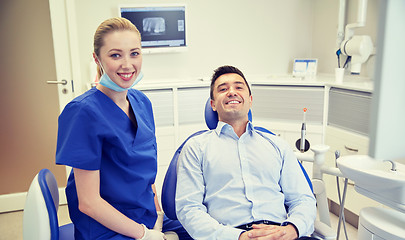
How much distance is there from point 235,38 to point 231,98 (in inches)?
74.3

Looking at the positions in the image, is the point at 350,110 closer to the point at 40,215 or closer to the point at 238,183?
the point at 238,183

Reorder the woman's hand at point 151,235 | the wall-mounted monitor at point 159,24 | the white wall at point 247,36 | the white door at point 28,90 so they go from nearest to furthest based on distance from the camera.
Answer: the woman's hand at point 151,235
the white door at point 28,90
the wall-mounted monitor at point 159,24
the white wall at point 247,36

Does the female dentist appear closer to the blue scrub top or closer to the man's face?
the blue scrub top

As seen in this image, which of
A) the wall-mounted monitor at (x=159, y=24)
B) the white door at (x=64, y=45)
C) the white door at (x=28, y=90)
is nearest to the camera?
the white door at (x=64, y=45)

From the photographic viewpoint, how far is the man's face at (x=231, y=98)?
1559 mm

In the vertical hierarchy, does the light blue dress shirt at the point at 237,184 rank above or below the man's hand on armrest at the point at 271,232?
above

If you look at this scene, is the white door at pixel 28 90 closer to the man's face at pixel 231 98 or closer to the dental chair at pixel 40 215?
the man's face at pixel 231 98

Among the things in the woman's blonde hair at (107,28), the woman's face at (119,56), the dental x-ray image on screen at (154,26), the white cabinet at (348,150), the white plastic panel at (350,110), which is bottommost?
the white cabinet at (348,150)

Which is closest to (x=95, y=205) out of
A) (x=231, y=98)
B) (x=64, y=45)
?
(x=231, y=98)

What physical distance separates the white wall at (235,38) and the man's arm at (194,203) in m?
1.79

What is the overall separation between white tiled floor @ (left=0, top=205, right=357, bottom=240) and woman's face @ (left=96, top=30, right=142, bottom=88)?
1810 mm

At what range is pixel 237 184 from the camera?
57.2 inches

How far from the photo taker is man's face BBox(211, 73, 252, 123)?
1559mm

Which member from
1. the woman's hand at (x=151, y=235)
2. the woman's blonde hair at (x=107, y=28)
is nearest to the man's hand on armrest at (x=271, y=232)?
the woman's hand at (x=151, y=235)
